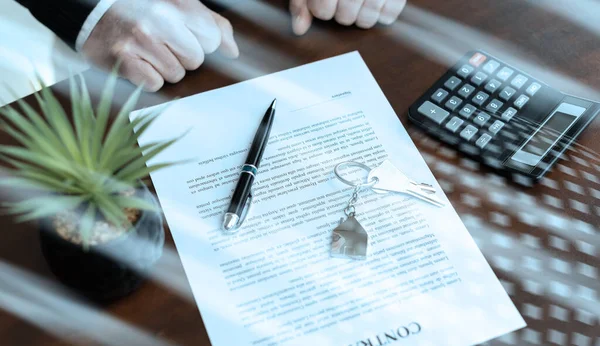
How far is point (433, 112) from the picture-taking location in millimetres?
589

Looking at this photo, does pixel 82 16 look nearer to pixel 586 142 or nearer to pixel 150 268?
pixel 150 268

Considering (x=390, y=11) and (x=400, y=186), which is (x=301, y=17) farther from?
(x=400, y=186)

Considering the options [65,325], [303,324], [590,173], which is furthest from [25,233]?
[590,173]

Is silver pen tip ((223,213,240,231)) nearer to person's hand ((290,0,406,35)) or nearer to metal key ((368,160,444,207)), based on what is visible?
metal key ((368,160,444,207))

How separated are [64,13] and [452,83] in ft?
1.43

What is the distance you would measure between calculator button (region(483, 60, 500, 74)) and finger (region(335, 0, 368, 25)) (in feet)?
0.51

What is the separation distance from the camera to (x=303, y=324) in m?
0.47

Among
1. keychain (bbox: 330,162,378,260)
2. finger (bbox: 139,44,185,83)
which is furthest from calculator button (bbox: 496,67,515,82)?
finger (bbox: 139,44,185,83)

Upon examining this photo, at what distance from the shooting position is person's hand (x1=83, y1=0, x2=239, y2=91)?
615 mm

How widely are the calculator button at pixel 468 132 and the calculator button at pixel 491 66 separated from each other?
8cm

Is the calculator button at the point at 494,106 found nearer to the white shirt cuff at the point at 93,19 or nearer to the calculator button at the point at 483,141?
the calculator button at the point at 483,141

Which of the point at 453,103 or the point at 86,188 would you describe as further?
the point at 453,103

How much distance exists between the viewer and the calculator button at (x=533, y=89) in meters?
0.60

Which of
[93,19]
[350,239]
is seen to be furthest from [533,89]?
[93,19]
